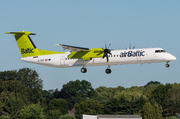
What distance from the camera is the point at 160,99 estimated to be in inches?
3625

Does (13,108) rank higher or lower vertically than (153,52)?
lower

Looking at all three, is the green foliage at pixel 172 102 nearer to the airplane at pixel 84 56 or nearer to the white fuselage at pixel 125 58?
the airplane at pixel 84 56

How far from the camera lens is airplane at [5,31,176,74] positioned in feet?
136

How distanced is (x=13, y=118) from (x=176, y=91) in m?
44.5

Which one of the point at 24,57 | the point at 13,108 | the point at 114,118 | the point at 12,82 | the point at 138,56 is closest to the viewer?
the point at 138,56

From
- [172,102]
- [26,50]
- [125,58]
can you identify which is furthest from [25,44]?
[172,102]

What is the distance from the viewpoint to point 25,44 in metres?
47.9

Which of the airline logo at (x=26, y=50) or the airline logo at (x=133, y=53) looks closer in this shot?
the airline logo at (x=133, y=53)

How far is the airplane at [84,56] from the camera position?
4141 centimetres

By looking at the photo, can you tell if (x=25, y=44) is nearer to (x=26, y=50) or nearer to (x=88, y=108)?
(x=26, y=50)

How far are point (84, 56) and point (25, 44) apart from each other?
9.55 meters

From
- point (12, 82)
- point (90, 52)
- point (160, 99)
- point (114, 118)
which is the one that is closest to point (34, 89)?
point (12, 82)

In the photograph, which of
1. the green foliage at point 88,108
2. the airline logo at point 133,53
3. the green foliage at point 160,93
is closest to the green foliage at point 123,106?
the green foliage at point 88,108

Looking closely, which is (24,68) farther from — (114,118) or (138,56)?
(138,56)
